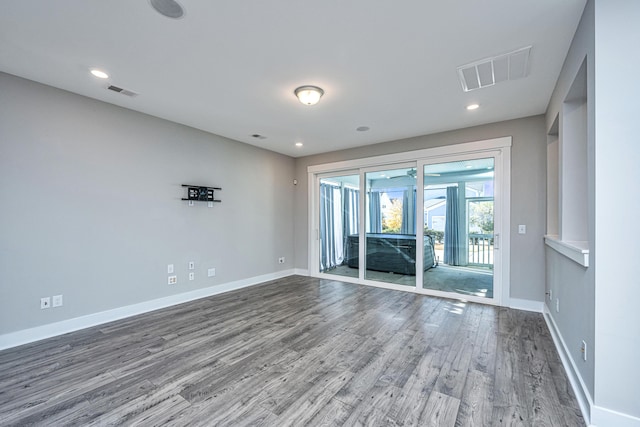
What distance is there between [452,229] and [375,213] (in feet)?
4.42

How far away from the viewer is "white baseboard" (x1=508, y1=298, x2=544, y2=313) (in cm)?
361

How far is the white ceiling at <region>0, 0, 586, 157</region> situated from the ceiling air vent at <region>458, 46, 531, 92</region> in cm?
8

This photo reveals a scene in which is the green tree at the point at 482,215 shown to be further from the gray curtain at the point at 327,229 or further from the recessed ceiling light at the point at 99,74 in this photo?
the recessed ceiling light at the point at 99,74

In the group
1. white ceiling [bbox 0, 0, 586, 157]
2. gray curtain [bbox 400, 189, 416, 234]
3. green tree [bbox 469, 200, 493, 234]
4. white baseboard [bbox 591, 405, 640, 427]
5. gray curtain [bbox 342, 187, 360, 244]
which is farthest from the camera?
gray curtain [bbox 342, 187, 360, 244]

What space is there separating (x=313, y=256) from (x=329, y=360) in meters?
3.48

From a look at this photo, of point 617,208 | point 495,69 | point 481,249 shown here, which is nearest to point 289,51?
point 495,69

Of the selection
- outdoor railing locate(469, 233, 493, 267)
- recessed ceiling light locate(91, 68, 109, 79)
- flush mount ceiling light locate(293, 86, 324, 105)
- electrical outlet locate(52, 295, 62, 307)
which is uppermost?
recessed ceiling light locate(91, 68, 109, 79)

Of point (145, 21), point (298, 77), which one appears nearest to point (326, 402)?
point (298, 77)

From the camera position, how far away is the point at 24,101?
9.05ft

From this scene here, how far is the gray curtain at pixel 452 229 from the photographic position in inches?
169

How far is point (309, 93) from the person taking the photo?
115 inches

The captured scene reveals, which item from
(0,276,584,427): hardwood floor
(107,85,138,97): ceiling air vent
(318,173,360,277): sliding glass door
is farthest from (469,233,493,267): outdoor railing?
(107,85,138,97): ceiling air vent

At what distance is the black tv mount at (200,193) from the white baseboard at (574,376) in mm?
4577

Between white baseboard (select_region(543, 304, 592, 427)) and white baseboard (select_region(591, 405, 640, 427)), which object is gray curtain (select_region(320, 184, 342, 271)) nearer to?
white baseboard (select_region(543, 304, 592, 427))
